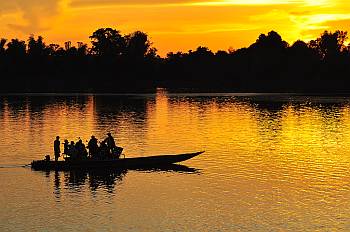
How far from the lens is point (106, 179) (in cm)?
4806

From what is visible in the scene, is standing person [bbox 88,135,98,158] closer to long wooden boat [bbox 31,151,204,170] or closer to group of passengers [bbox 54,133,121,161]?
group of passengers [bbox 54,133,121,161]

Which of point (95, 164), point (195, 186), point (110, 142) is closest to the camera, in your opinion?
point (195, 186)

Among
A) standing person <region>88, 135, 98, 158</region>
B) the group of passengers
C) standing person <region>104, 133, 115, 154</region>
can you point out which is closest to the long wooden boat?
the group of passengers

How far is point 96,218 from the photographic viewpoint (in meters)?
37.1

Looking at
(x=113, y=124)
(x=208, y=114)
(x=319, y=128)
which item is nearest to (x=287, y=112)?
(x=208, y=114)

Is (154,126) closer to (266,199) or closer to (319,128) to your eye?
(319,128)

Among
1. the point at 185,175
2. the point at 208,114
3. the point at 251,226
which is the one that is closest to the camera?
the point at 251,226

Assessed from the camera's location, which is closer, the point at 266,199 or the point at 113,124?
the point at 266,199

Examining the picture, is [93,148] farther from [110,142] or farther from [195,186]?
[195,186]

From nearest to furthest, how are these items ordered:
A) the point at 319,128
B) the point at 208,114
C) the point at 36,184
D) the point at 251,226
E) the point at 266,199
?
1. the point at 251,226
2. the point at 266,199
3. the point at 36,184
4. the point at 319,128
5. the point at 208,114

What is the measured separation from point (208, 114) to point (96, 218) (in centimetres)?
7776

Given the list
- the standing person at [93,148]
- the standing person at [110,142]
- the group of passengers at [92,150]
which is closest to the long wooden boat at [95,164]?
the group of passengers at [92,150]

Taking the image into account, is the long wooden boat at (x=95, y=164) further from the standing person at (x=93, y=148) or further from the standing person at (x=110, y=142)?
the standing person at (x=110, y=142)

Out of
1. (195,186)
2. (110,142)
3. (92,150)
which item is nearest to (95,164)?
(92,150)
